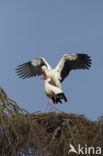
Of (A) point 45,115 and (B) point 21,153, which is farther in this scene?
(A) point 45,115

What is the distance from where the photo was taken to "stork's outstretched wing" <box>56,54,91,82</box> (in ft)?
Answer: 39.8

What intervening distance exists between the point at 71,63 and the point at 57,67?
542 millimetres

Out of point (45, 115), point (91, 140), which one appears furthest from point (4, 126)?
point (45, 115)

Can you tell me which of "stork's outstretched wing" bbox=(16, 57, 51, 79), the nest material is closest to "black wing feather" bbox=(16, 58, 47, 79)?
"stork's outstretched wing" bbox=(16, 57, 51, 79)

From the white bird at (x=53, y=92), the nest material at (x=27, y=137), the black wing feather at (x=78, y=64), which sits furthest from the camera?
the black wing feather at (x=78, y=64)

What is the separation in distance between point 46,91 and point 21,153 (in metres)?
4.77

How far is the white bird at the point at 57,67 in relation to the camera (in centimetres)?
1168

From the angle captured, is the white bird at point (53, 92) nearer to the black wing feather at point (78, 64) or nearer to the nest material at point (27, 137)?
the black wing feather at point (78, 64)

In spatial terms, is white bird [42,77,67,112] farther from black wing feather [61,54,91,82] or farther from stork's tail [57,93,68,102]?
black wing feather [61,54,91,82]

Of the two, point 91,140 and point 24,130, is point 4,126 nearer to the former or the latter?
point 24,130

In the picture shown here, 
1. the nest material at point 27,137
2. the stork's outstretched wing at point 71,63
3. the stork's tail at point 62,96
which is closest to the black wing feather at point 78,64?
the stork's outstretched wing at point 71,63

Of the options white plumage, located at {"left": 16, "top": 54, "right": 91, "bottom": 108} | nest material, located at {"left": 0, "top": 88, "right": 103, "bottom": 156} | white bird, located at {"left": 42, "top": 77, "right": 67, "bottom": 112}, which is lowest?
nest material, located at {"left": 0, "top": 88, "right": 103, "bottom": 156}

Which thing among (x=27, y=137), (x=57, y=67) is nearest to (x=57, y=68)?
(x=57, y=67)

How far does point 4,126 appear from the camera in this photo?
5688mm
